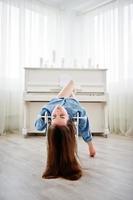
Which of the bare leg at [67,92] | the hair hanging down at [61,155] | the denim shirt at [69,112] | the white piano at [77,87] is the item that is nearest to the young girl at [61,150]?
the hair hanging down at [61,155]

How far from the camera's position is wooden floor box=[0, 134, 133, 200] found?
51.6 inches

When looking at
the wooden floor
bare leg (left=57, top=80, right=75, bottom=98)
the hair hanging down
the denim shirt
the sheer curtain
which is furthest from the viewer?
the sheer curtain

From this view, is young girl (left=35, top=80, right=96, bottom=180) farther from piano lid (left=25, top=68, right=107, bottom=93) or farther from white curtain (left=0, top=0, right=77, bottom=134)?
white curtain (left=0, top=0, right=77, bottom=134)

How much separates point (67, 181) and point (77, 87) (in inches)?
86.3

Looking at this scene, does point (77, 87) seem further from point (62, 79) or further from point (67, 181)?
point (67, 181)

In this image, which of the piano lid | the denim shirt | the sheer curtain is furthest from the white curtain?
the denim shirt

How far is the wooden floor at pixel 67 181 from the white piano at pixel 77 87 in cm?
111

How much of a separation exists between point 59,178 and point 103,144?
1496 mm

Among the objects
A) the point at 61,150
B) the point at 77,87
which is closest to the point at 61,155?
the point at 61,150

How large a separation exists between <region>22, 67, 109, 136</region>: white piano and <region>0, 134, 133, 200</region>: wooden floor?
1110 mm

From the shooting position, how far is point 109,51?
4.11 meters

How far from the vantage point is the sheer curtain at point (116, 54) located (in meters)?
3.81

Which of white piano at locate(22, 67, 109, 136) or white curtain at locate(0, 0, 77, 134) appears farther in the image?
white curtain at locate(0, 0, 77, 134)

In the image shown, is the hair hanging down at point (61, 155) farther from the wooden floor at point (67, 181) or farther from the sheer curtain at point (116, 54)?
the sheer curtain at point (116, 54)
